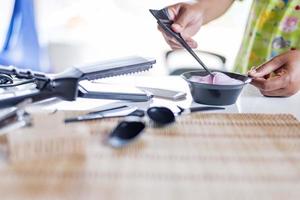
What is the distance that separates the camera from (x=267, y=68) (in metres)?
0.90

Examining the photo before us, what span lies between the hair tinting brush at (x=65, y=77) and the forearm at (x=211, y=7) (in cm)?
36

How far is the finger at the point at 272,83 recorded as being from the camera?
0.89 m

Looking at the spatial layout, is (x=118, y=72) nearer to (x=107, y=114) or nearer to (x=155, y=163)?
(x=107, y=114)

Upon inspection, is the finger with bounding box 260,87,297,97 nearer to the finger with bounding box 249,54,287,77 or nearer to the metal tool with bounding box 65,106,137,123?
the finger with bounding box 249,54,287,77

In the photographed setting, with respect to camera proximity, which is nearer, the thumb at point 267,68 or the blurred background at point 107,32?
the thumb at point 267,68

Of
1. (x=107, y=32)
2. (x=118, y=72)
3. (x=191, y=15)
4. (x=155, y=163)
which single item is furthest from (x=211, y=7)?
(x=107, y=32)

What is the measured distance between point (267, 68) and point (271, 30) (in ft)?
1.16

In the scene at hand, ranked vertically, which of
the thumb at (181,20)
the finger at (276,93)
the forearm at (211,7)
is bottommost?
the finger at (276,93)

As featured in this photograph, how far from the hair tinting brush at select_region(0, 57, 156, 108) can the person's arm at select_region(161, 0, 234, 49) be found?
4.9 inches

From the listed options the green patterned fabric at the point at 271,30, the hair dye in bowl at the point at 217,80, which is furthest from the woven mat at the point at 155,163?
the green patterned fabric at the point at 271,30

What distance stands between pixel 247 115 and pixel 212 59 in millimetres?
1319

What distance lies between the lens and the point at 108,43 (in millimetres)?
2424

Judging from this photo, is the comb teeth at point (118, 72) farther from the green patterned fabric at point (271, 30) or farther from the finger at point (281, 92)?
the green patterned fabric at point (271, 30)

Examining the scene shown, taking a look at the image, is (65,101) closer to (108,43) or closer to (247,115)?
(247,115)
